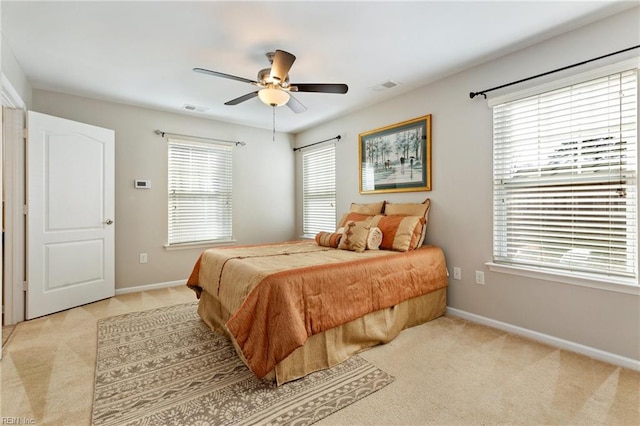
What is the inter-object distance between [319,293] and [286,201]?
3526 millimetres

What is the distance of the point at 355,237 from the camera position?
10.1 feet

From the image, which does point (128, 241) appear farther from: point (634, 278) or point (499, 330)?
point (634, 278)

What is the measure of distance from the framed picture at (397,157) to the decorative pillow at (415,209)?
0.21 metres

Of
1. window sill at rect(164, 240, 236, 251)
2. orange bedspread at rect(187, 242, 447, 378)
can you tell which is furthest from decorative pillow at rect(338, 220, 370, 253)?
window sill at rect(164, 240, 236, 251)

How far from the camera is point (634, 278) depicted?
2.11m

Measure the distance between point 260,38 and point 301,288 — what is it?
201 centimetres

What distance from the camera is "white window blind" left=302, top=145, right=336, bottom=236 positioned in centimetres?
479

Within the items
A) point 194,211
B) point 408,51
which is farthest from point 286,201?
point 408,51

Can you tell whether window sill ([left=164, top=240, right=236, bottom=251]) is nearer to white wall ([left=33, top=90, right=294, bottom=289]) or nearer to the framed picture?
white wall ([left=33, top=90, right=294, bottom=289])

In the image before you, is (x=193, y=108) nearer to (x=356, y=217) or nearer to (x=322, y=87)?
(x=322, y=87)

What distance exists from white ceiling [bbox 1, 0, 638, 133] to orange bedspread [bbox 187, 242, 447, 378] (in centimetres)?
181

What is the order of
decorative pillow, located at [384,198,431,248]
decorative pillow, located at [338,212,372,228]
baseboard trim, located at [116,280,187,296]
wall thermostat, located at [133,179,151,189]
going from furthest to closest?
wall thermostat, located at [133,179,151,189] → baseboard trim, located at [116,280,187,296] → decorative pillow, located at [338,212,372,228] → decorative pillow, located at [384,198,431,248]

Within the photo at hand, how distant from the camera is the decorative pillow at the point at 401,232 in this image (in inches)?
119

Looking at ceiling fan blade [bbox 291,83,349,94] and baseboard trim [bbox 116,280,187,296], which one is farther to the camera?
baseboard trim [bbox 116,280,187,296]
